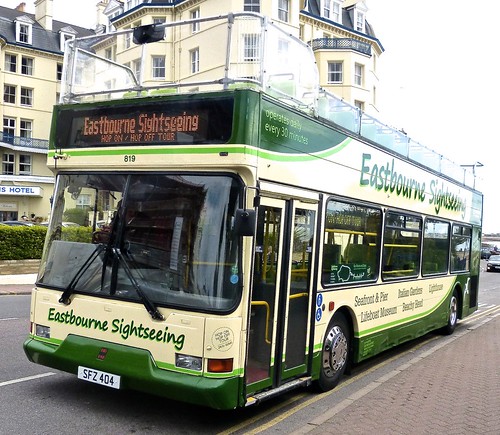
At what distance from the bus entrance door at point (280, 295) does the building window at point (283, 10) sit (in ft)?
107

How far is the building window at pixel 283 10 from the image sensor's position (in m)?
36.3

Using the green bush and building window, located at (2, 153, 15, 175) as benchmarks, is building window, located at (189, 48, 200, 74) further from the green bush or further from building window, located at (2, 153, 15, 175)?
building window, located at (2, 153, 15, 175)

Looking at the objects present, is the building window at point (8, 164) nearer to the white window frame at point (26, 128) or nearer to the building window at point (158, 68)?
the white window frame at point (26, 128)

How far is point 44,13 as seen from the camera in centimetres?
5238

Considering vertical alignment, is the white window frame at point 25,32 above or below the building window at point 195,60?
above

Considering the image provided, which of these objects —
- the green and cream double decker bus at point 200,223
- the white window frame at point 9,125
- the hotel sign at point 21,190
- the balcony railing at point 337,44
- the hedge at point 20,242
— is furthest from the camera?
the white window frame at point 9,125

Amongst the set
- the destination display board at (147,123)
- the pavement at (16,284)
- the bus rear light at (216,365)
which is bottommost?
the pavement at (16,284)

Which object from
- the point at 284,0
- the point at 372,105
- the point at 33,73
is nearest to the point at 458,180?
the point at 284,0

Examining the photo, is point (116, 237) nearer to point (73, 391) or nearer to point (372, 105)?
point (73, 391)

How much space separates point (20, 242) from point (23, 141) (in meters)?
29.9

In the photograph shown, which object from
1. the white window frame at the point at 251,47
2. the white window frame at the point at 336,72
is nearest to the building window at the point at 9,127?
the white window frame at the point at 336,72

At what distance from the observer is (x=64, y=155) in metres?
6.03

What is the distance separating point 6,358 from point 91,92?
151 inches

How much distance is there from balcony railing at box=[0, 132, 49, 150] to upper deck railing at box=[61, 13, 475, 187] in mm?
42873
